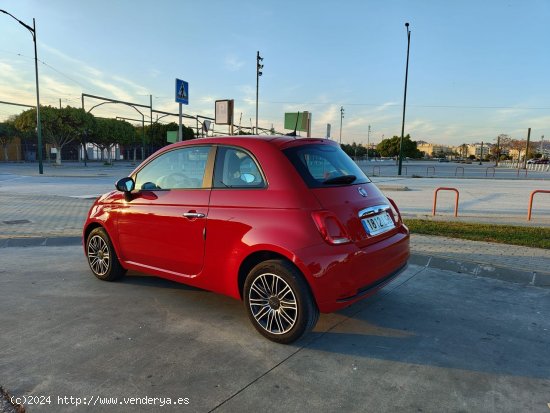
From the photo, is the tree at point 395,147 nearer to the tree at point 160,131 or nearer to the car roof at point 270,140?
the tree at point 160,131

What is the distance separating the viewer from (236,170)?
3.75 meters

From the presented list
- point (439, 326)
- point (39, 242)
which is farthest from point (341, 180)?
point (39, 242)

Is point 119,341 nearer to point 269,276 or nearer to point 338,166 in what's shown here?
point 269,276

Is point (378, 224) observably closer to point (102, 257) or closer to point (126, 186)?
point (126, 186)

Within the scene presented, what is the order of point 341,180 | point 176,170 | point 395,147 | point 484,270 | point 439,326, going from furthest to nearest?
point 395,147 → point 484,270 → point 176,170 → point 439,326 → point 341,180

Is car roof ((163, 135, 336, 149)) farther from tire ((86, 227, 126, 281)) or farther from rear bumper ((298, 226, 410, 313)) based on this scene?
tire ((86, 227, 126, 281))

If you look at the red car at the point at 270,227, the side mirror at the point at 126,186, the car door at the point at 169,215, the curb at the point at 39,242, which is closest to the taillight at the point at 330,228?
the red car at the point at 270,227

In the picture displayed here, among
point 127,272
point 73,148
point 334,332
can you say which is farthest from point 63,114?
point 334,332

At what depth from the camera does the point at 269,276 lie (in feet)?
11.2

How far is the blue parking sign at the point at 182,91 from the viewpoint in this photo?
10.4 metres

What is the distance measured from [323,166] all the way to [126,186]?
226 centimetres

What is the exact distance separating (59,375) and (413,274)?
14.2 ft

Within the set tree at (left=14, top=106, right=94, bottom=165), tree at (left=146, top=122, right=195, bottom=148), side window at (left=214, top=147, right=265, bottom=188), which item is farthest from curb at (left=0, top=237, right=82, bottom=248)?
tree at (left=146, top=122, right=195, bottom=148)

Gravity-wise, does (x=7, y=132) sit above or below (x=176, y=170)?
above
